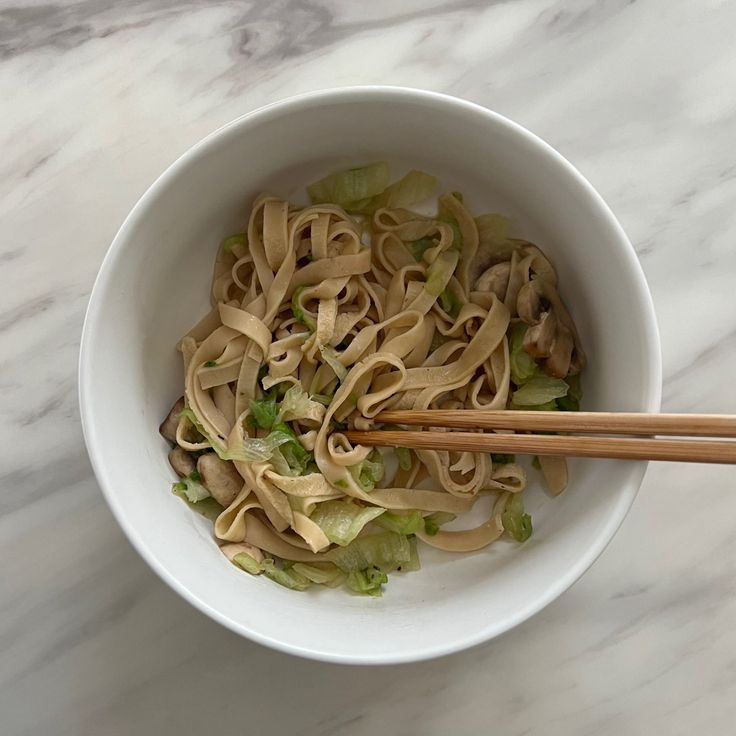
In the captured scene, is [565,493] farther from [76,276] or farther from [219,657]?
[76,276]

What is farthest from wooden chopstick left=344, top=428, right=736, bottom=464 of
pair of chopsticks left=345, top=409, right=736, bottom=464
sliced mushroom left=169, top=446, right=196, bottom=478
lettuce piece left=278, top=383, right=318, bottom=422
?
sliced mushroom left=169, top=446, right=196, bottom=478

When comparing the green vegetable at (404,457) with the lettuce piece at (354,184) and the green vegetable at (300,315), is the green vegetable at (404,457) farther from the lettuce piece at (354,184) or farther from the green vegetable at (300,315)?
the lettuce piece at (354,184)

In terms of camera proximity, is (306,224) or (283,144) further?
(306,224)

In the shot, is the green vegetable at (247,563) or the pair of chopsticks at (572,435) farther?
the green vegetable at (247,563)

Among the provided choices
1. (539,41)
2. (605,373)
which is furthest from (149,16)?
(605,373)

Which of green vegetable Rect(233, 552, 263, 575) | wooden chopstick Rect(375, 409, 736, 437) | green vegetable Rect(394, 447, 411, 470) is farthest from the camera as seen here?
green vegetable Rect(394, 447, 411, 470)

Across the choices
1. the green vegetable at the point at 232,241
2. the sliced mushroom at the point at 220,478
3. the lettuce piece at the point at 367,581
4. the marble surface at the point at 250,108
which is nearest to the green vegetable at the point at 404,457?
the lettuce piece at the point at 367,581

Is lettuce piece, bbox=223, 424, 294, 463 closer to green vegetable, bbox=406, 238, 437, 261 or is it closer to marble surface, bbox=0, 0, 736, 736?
marble surface, bbox=0, 0, 736, 736
